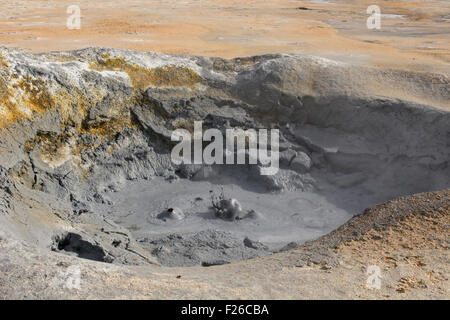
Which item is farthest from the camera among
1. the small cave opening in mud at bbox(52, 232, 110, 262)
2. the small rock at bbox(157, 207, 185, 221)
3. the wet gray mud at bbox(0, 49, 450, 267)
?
the small rock at bbox(157, 207, 185, 221)

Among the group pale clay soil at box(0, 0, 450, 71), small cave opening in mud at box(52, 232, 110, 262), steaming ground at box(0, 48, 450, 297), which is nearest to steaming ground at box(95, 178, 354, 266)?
steaming ground at box(0, 48, 450, 297)

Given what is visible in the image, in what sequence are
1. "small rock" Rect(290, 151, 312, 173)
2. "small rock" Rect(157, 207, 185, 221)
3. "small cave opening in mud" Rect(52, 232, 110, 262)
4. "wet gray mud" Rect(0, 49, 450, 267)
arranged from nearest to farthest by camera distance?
"small cave opening in mud" Rect(52, 232, 110, 262) → "wet gray mud" Rect(0, 49, 450, 267) → "small rock" Rect(157, 207, 185, 221) → "small rock" Rect(290, 151, 312, 173)

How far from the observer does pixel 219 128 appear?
670cm

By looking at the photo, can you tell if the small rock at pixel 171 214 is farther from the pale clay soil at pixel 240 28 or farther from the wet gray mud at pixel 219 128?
the pale clay soil at pixel 240 28

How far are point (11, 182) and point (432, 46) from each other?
13156 mm

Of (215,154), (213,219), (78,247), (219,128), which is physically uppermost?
(219,128)

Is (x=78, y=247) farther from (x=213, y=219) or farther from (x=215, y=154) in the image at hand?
(x=215, y=154)

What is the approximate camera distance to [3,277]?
2865 mm

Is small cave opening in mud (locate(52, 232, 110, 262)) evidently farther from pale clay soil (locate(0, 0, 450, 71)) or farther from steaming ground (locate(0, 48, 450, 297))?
pale clay soil (locate(0, 0, 450, 71))

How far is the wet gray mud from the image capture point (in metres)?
5.59

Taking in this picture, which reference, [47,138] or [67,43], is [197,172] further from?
[67,43]

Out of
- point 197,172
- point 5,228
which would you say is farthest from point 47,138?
point 5,228

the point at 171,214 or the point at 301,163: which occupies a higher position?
the point at 301,163

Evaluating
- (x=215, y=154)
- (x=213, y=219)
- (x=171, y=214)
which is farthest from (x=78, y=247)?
(x=215, y=154)
